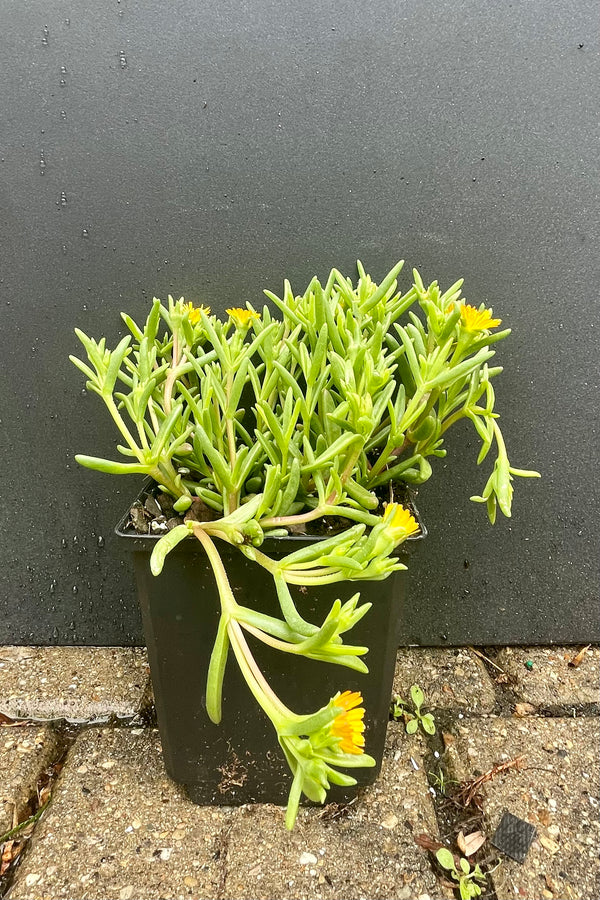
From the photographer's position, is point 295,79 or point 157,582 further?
point 295,79

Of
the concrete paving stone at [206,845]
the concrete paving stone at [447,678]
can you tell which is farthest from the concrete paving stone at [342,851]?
the concrete paving stone at [447,678]

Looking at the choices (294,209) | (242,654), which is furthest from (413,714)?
(294,209)

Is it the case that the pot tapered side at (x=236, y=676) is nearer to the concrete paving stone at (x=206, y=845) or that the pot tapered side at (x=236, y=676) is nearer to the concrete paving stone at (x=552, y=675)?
the concrete paving stone at (x=206, y=845)

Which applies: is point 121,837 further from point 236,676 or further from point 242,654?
point 242,654

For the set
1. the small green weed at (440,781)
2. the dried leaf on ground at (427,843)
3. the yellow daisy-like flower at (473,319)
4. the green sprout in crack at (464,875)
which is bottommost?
the green sprout in crack at (464,875)

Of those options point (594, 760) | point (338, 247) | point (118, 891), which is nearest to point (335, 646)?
point (118, 891)

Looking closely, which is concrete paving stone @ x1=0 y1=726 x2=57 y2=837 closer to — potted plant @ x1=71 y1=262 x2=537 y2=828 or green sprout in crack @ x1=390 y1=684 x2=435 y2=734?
potted plant @ x1=71 y1=262 x2=537 y2=828

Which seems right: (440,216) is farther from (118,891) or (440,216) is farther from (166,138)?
(118,891)
